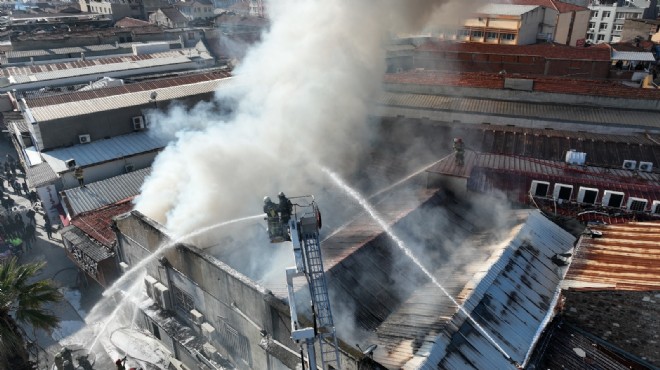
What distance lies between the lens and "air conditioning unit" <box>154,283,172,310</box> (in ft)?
40.7

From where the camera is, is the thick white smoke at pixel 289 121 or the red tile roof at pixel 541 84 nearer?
the thick white smoke at pixel 289 121

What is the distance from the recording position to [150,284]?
42.3 feet

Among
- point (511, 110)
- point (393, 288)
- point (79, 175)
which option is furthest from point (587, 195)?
point (79, 175)

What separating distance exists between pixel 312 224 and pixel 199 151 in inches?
276

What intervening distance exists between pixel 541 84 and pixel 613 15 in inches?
1417

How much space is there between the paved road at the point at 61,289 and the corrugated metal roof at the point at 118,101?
14.9 feet

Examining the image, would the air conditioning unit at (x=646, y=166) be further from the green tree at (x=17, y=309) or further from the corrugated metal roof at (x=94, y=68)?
the corrugated metal roof at (x=94, y=68)

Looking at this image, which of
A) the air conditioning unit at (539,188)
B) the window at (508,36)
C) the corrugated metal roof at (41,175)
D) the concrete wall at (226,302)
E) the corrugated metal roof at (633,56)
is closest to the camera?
the concrete wall at (226,302)

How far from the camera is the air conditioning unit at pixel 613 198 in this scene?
46.3ft

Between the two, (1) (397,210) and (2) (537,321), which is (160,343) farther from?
(2) (537,321)

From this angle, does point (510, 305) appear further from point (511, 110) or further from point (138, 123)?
point (138, 123)

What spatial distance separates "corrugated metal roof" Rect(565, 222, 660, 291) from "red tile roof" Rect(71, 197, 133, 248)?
13.6 meters

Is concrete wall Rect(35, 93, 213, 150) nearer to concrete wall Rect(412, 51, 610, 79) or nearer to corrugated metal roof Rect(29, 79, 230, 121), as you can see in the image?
corrugated metal roof Rect(29, 79, 230, 121)

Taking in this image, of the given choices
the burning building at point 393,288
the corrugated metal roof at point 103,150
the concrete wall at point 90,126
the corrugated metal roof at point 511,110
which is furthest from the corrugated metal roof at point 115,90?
the burning building at point 393,288
